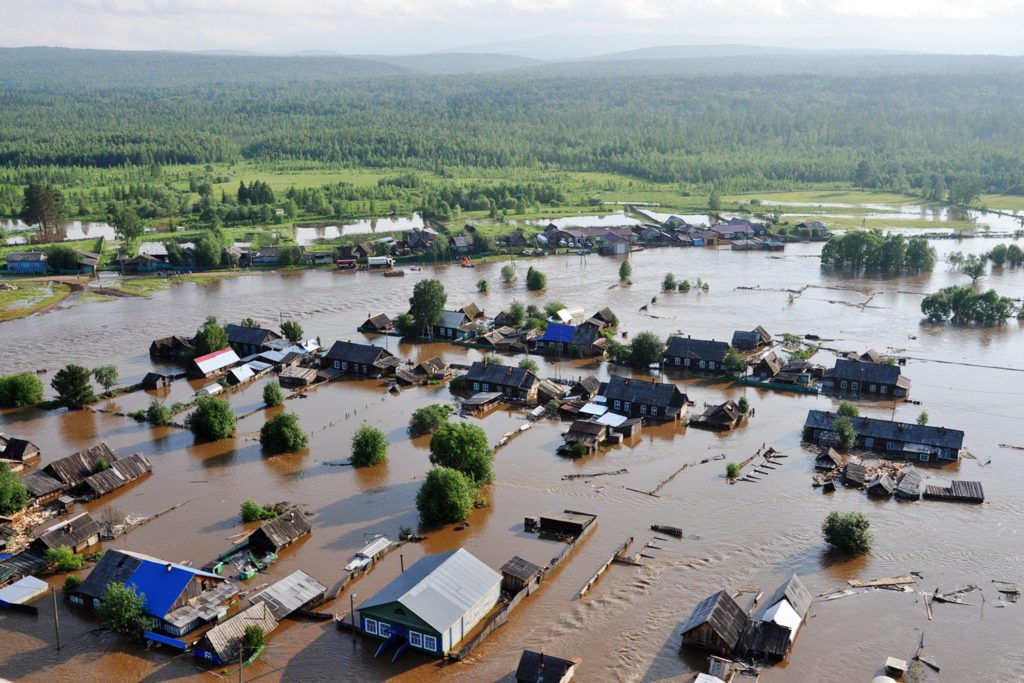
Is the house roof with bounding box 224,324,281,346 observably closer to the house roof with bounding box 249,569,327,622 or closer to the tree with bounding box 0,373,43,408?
the tree with bounding box 0,373,43,408

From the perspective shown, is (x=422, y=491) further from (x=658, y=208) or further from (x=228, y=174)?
(x=228, y=174)

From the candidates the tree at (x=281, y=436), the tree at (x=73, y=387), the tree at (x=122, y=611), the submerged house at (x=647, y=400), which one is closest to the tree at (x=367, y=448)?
the tree at (x=281, y=436)

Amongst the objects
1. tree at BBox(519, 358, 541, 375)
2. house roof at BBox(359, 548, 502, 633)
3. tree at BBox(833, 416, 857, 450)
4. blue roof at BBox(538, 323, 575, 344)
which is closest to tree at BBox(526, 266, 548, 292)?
blue roof at BBox(538, 323, 575, 344)

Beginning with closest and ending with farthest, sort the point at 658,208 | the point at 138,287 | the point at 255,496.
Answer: the point at 255,496
the point at 138,287
the point at 658,208

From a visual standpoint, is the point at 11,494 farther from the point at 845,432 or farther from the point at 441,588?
the point at 845,432

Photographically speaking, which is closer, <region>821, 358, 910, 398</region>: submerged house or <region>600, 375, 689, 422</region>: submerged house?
<region>600, 375, 689, 422</region>: submerged house

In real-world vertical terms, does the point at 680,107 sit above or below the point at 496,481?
above

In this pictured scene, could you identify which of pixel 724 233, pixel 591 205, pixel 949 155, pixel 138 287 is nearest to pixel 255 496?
pixel 138 287

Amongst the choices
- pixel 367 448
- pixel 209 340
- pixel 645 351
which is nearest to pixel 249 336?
pixel 209 340
